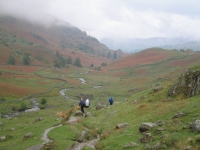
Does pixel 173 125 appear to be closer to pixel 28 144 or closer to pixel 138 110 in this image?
pixel 138 110

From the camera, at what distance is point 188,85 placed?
1303 inches

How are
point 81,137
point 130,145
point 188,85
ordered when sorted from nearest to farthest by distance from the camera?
point 130,145 < point 81,137 < point 188,85

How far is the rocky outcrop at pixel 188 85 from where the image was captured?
31.4 meters

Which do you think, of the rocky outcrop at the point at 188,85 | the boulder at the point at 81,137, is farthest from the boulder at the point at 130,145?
the rocky outcrop at the point at 188,85

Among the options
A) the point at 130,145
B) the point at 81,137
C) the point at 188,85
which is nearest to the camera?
the point at 130,145

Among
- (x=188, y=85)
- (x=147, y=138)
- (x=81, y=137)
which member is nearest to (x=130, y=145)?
(x=147, y=138)

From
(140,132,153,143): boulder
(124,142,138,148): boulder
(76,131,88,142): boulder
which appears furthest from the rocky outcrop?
(76,131,88,142): boulder

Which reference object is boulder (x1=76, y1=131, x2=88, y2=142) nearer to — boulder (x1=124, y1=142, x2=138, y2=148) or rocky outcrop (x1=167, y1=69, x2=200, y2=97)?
boulder (x1=124, y1=142, x2=138, y2=148)

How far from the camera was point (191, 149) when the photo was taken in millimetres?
16609

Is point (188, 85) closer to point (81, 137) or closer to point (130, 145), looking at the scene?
point (130, 145)

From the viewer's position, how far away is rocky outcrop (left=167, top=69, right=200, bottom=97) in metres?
31.4

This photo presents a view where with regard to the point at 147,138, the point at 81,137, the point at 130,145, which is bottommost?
the point at 81,137

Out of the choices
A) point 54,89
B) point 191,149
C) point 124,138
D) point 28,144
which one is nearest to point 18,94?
point 54,89

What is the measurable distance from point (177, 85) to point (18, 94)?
3856 inches
